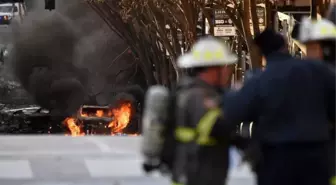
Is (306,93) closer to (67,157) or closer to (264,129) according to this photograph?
(264,129)

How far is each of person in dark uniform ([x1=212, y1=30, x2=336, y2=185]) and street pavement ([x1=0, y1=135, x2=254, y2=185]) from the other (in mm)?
3438

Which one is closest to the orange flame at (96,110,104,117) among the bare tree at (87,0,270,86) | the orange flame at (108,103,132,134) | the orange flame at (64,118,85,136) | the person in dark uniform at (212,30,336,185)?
the orange flame at (108,103,132,134)

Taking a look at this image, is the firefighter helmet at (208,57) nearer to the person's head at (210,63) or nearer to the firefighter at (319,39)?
the person's head at (210,63)

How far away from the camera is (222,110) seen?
5277mm

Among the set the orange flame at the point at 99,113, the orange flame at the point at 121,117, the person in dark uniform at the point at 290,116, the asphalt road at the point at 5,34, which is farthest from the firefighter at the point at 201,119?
the asphalt road at the point at 5,34

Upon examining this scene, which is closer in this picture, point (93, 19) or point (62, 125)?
point (62, 125)

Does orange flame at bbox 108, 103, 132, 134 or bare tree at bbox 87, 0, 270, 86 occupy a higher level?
bare tree at bbox 87, 0, 270, 86

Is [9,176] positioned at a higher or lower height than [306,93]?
lower

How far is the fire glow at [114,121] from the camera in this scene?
108 ft

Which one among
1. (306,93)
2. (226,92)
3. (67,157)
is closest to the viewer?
(306,93)

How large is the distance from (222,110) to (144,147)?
2.35 ft

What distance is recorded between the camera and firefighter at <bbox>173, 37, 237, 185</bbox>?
5512mm

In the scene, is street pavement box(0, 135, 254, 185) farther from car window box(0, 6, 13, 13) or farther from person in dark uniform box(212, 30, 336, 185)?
car window box(0, 6, 13, 13)

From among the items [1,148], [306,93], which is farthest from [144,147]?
[1,148]
